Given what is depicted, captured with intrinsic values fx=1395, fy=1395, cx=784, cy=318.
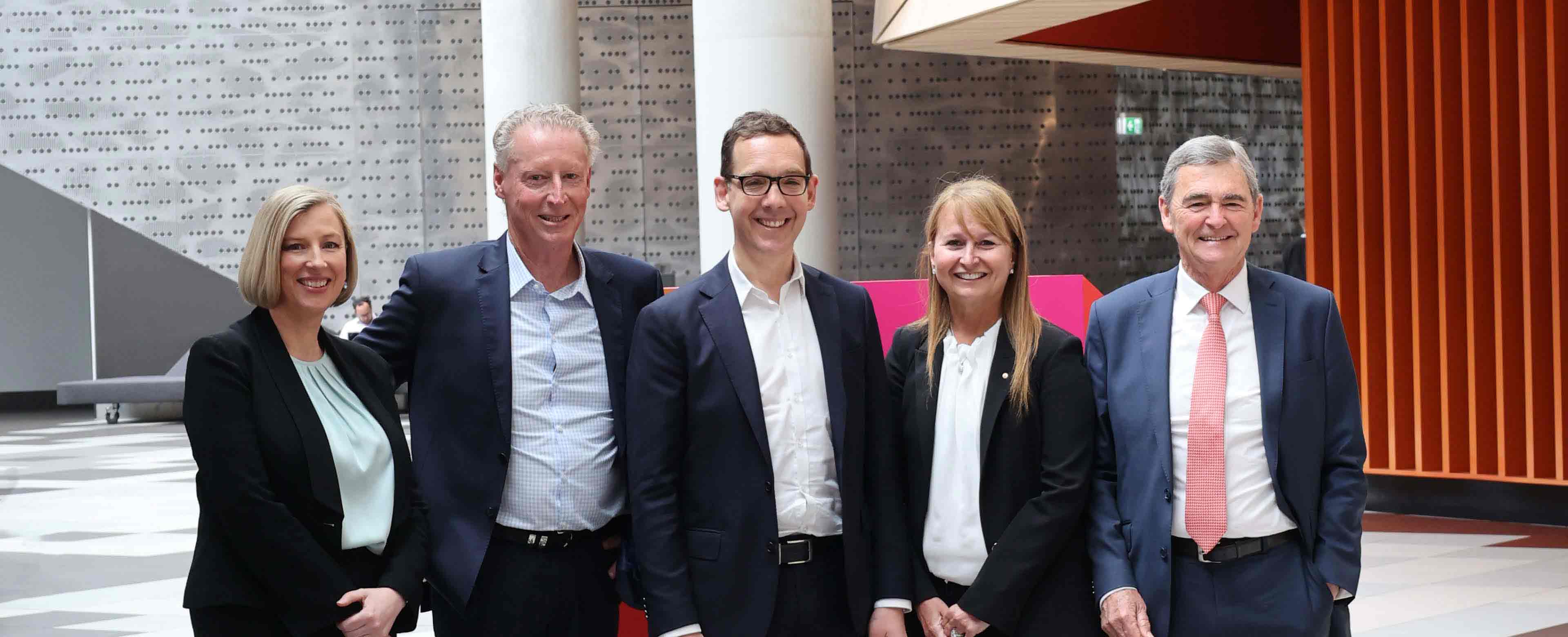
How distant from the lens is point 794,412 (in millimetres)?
2783

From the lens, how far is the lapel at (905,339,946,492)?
9.45 ft

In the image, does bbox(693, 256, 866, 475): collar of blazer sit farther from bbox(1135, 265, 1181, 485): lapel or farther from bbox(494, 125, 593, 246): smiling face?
bbox(1135, 265, 1181, 485): lapel

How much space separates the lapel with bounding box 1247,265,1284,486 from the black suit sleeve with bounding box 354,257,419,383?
1783 millimetres

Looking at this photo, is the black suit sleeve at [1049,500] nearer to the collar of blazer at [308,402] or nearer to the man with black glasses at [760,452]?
the man with black glasses at [760,452]

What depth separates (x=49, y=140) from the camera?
16.9 metres

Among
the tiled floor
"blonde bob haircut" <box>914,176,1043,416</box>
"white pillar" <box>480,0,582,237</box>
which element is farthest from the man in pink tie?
"white pillar" <box>480,0,582,237</box>

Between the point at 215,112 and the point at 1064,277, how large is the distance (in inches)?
602

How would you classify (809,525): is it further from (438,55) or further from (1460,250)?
(438,55)

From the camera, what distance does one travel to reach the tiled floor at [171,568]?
5844 millimetres

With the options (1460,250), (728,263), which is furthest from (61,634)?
(1460,250)

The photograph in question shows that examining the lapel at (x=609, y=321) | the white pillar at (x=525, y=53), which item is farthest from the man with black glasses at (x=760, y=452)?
the white pillar at (x=525, y=53)

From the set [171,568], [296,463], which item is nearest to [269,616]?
[296,463]

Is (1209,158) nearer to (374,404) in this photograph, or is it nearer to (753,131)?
(753,131)

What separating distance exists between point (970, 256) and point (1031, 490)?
50cm
